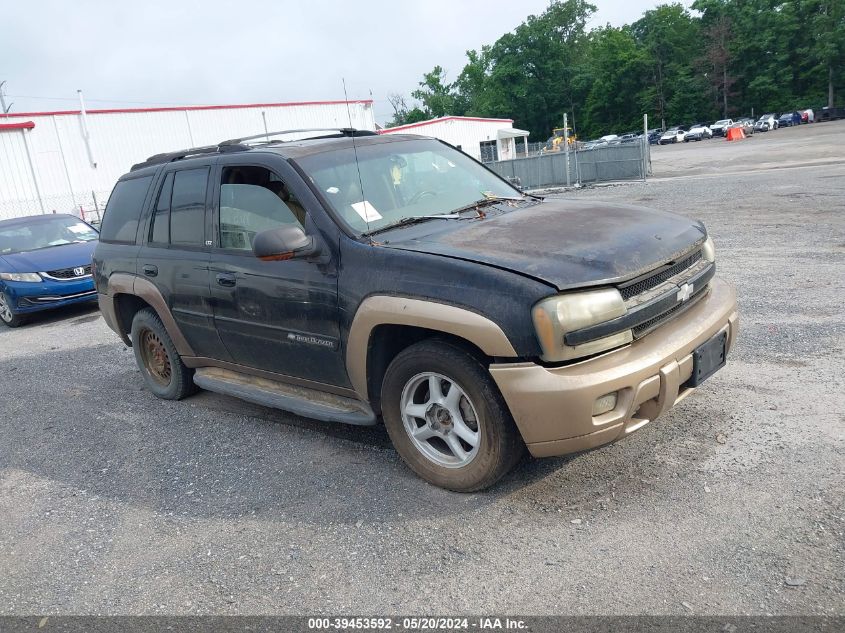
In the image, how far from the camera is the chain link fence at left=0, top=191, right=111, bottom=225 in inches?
963

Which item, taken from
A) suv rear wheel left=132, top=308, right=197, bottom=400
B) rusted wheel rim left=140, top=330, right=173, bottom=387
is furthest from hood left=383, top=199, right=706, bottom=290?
rusted wheel rim left=140, top=330, right=173, bottom=387

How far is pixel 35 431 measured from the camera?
5656 millimetres

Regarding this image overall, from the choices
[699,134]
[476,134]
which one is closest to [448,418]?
[476,134]

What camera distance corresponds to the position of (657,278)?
11.9ft

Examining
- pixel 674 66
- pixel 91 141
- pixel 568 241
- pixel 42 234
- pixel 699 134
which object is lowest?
pixel 699 134

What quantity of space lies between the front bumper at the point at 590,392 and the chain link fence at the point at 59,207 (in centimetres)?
2375

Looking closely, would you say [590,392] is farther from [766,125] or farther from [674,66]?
[674,66]

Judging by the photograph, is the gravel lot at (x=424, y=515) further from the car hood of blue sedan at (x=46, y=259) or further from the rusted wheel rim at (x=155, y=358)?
the car hood of blue sedan at (x=46, y=259)

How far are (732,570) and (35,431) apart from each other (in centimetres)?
520

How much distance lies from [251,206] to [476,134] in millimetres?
52152

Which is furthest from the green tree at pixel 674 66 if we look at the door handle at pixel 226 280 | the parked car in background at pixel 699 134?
the door handle at pixel 226 280

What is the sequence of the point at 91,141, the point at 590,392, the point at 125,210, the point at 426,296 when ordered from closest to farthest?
the point at 590,392 < the point at 426,296 < the point at 125,210 < the point at 91,141

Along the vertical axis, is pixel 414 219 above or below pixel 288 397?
above

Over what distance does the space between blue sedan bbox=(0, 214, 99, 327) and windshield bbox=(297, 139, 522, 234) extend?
7.11m
